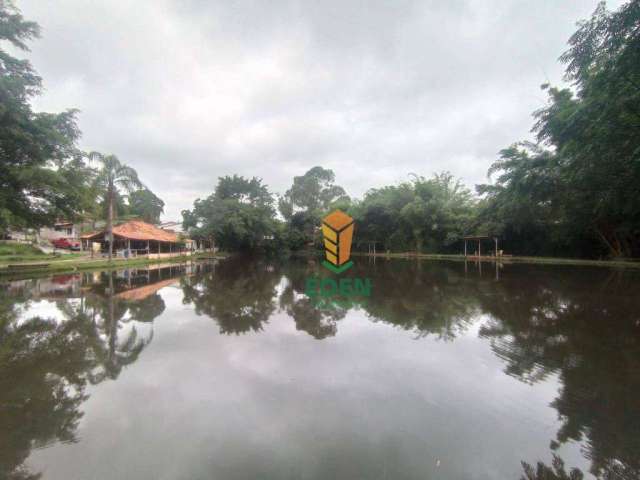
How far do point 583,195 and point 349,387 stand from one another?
17.5m

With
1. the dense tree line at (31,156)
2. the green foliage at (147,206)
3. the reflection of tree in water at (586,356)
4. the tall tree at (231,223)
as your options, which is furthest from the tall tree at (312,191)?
the reflection of tree in water at (586,356)

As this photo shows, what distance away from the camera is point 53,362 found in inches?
167

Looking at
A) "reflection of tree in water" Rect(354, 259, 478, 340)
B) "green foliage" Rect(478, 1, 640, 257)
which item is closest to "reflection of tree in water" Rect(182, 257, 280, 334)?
"reflection of tree in water" Rect(354, 259, 478, 340)

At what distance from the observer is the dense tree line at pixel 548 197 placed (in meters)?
8.57

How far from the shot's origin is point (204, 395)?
3.33 metres

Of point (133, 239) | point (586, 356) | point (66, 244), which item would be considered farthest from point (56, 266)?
point (586, 356)

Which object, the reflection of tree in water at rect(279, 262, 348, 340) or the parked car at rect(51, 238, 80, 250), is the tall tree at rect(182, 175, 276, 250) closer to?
the parked car at rect(51, 238, 80, 250)

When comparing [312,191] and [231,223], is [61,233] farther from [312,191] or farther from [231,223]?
[312,191]

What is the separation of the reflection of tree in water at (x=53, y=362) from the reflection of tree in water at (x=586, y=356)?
14.2ft

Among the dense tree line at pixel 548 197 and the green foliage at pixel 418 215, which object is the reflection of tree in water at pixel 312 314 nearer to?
the dense tree line at pixel 548 197

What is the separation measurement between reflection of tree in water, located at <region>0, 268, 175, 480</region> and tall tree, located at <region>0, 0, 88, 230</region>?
587 cm

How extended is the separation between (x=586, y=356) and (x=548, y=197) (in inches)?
693

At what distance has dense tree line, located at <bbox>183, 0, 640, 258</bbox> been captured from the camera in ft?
28.1

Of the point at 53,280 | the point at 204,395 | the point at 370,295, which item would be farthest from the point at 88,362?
the point at 53,280
